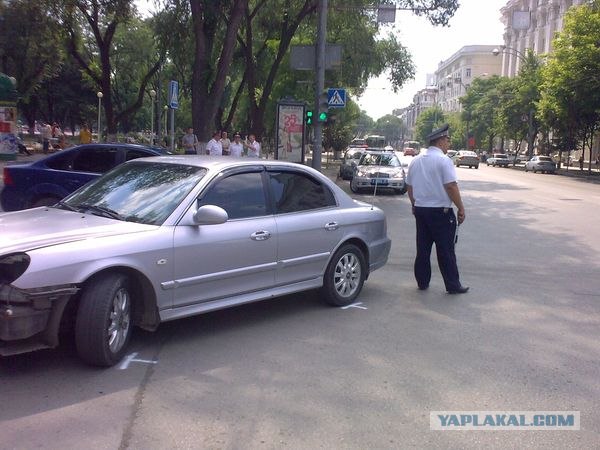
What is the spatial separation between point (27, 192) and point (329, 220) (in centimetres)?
567

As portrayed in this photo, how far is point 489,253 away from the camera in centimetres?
995

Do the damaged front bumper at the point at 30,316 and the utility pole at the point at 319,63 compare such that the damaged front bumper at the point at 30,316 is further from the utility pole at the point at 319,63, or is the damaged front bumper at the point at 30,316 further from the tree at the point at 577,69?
the tree at the point at 577,69

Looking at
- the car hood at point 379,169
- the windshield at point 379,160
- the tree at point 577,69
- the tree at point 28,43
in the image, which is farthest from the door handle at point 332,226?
the tree at point 577,69

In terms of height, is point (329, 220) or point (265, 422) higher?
point (329, 220)

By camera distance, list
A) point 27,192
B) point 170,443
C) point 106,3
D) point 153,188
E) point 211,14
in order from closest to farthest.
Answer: point 170,443 → point 153,188 → point 27,192 → point 211,14 → point 106,3

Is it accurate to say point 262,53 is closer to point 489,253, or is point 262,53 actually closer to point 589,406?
point 489,253

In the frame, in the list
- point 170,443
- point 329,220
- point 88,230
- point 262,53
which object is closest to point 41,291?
point 88,230

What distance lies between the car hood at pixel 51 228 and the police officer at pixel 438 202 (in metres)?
3.31

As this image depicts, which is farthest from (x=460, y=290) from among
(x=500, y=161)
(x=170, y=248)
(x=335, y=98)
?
(x=500, y=161)

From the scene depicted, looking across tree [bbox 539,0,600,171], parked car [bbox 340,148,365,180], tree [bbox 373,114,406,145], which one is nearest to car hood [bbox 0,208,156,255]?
parked car [bbox 340,148,365,180]

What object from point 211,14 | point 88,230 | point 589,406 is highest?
point 211,14

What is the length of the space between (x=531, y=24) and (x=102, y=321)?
291ft

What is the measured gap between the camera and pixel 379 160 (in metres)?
21.1

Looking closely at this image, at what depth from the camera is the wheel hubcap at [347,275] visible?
21.2 ft
